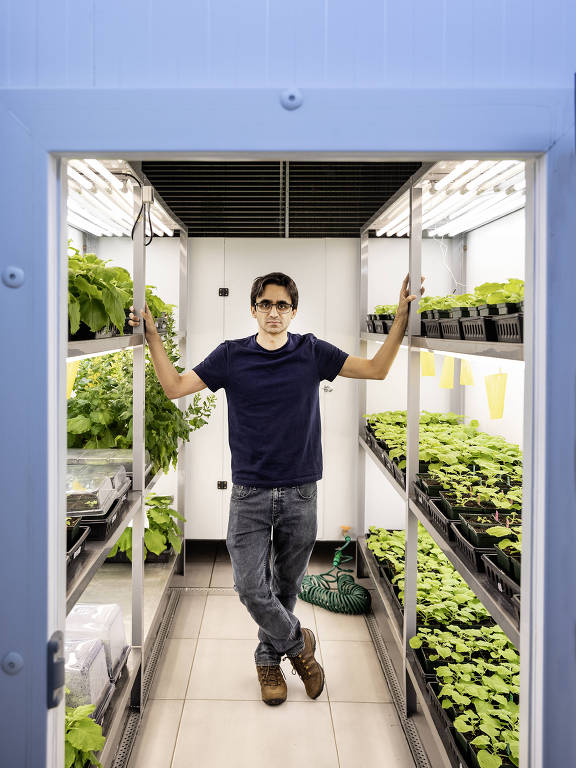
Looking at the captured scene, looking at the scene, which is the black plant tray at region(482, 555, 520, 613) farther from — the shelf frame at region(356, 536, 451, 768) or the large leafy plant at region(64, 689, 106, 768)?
the large leafy plant at region(64, 689, 106, 768)

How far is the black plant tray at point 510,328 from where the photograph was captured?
166cm

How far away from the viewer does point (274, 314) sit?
2.68 meters

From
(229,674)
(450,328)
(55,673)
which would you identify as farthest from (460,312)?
(229,674)

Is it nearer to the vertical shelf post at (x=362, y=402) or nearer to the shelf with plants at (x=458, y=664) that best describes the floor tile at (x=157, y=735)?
the shelf with plants at (x=458, y=664)

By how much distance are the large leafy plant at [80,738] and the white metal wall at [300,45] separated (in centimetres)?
161

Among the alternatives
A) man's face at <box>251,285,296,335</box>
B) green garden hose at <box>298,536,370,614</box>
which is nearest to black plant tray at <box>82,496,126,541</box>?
man's face at <box>251,285,296,335</box>

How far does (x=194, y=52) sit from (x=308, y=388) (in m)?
1.82

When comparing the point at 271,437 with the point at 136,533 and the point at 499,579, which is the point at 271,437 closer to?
the point at 136,533

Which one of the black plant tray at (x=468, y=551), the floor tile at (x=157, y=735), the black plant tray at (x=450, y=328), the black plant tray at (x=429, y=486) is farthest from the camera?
the black plant tray at (x=429, y=486)

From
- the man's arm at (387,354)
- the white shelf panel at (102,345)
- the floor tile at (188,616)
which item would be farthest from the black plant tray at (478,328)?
the floor tile at (188,616)

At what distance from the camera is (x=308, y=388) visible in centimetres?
274

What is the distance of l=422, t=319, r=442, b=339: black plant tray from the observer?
2.41 meters

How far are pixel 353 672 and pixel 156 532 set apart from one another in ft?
4.08
